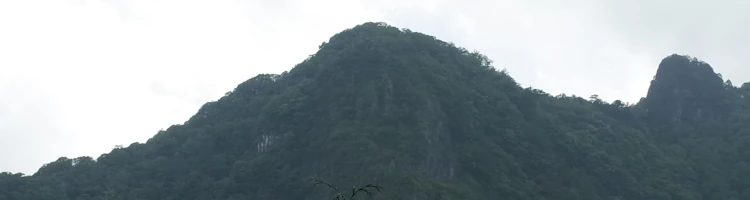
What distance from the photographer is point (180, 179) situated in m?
62.4

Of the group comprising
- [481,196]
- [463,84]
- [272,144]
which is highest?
[463,84]

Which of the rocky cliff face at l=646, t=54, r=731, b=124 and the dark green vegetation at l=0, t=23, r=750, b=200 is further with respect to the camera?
the rocky cliff face at l=646, t=54, r=731, b=124

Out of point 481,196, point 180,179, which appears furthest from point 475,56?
point 180,179

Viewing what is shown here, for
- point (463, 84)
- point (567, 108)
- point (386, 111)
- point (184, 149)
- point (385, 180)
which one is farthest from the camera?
point (567, 108)

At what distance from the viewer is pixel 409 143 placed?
57875mm

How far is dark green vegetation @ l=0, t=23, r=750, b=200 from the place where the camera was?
57812mm

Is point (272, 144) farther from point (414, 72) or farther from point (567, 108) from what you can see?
point (567, 108)

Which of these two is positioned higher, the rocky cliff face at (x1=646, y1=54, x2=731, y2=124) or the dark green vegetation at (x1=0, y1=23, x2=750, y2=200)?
the rocky cliff face at (x1=646, y1=54, x2=731, y2=124)

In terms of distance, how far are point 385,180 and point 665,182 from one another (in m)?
24.7

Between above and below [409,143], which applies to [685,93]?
above

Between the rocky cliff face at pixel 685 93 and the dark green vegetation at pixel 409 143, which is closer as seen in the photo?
the dark green vegetation at pixel 409 143

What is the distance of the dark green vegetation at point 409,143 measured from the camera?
190ft

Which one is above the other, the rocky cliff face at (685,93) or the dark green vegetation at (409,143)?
the rocky cliff face at (685,93)

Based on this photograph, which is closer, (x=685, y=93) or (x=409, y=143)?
(x=409, y=143)
